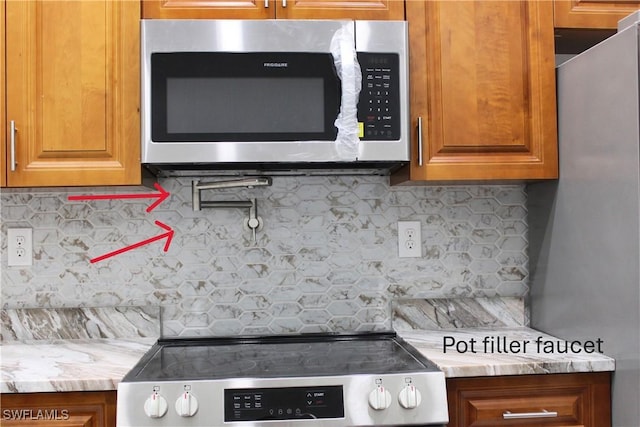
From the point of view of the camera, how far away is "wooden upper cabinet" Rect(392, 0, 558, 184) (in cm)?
169

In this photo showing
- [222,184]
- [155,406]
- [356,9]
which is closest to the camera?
[155,406]

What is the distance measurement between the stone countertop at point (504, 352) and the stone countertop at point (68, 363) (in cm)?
84

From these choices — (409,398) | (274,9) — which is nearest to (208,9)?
(274,9)

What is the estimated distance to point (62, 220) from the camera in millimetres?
1924

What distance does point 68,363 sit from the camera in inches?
61.6

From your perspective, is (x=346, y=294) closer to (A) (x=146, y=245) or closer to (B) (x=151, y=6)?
(A) (x=146, y=245)

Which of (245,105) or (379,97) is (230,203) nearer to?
(245,105)

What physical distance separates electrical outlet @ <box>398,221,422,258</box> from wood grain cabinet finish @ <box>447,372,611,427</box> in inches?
23.6

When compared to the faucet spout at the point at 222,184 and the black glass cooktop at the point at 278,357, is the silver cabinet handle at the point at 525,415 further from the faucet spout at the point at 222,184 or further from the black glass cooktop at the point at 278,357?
the faucet spout at the point at 222,184

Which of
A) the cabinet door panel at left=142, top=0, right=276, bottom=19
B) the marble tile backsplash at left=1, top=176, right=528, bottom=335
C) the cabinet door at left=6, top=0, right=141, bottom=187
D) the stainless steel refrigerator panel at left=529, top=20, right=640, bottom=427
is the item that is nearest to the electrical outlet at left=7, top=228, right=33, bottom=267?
the marble tile backsplash at left=1, top=176, right=528, bottom=335

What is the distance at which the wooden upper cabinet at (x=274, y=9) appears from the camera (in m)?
1.66

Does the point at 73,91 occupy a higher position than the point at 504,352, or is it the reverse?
the point at 73,91

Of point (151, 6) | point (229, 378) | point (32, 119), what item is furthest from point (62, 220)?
point (229, 378)

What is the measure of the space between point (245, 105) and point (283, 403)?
82cm
